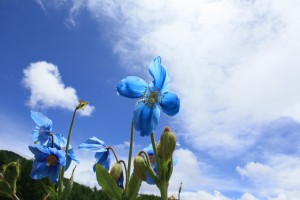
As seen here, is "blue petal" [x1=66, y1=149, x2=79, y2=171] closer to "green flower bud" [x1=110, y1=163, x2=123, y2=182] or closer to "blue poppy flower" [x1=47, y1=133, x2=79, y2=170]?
"blue poppy flower" [x1=47, y1=133, x2=79, y2=170]

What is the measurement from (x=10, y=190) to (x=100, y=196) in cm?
373

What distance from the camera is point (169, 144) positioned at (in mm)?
1318

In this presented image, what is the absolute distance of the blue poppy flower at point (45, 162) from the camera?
2059mm

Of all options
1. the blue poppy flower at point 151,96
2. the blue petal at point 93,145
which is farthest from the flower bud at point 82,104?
the blue poppy flower at point 151,96

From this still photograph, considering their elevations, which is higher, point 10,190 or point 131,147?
point 131,147

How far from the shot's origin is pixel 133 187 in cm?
146

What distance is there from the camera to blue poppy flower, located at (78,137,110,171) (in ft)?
6.61

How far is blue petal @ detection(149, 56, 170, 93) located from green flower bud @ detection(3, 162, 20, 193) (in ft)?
2.12

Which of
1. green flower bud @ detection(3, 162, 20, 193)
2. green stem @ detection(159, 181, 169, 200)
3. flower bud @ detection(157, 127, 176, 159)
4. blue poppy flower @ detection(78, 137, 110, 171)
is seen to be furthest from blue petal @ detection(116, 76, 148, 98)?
blue poppy flower @ detection(78, 137, 110, 171)

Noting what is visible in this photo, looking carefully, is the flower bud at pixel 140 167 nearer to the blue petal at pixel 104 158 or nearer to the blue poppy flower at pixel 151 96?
the blue poppy flower at pixel 151 96

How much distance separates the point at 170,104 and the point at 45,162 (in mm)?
951

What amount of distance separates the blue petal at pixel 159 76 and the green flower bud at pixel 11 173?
0.65 m

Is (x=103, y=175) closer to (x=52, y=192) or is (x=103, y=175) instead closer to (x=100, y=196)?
(x=52, y=192)

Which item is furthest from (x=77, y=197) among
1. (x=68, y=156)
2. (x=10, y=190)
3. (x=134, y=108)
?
(x=134, y=108)
